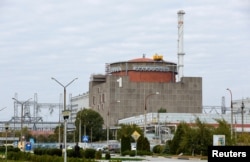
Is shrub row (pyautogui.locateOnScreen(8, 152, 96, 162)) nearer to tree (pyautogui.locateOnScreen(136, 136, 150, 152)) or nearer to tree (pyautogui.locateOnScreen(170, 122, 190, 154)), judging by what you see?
tree (pyautogui.locateOnScreen(170, 122, 190, 154))

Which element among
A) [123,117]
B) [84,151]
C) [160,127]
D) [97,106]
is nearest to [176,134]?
[84,151]

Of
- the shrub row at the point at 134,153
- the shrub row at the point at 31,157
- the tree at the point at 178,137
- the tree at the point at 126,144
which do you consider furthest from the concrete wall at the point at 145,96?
the shrub row at the point at 31,157

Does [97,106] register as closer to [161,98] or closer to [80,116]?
[161,98]

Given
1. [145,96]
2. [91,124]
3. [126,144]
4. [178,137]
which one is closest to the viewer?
[178,137]

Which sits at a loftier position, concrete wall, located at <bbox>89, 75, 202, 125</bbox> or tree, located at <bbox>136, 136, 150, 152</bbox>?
concrete wall, located at <bbox>89, 75, 202, 125</bbox>

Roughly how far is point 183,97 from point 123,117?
60.9ft

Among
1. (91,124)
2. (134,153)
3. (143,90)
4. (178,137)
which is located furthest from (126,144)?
(143,90)

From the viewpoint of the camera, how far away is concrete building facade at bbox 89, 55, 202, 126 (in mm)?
166125

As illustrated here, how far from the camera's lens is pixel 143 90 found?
169 meters

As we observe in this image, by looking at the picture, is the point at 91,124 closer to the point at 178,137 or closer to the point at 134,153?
the point at 178,137

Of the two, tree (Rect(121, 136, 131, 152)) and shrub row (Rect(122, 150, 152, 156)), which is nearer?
shrub row (Rect(122, 150, 152, 156))

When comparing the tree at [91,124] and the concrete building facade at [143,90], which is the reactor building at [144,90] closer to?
the concrete building facade at [143,90]

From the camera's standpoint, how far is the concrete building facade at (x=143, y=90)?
16612cm

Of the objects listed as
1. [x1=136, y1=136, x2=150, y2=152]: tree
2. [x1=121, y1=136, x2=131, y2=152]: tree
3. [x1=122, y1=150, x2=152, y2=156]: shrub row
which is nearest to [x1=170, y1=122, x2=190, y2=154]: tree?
[x1=136, y1=136, x2=150, y2=152]: tree
